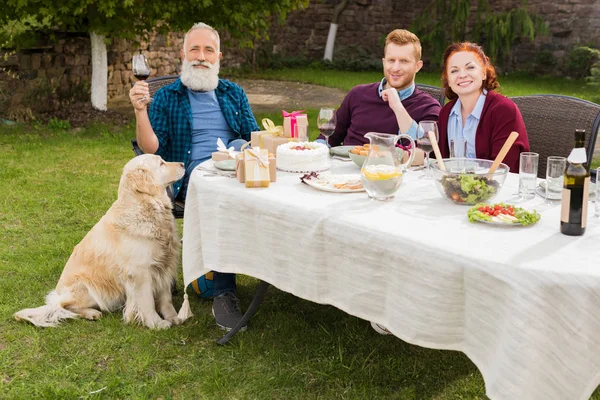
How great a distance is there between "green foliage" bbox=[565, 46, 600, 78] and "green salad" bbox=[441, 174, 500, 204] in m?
15.2

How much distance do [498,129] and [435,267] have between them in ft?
4.96

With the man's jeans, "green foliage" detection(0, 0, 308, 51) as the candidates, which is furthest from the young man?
"green foliage" detection(0, 0, 308, 51)

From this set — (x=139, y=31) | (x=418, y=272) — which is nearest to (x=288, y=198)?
(x=418, y=272)

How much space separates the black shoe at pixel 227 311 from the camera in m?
3.84

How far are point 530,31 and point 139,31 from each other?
10.0 metres

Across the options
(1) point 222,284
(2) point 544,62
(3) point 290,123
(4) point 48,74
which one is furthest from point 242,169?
(2) point 544,62

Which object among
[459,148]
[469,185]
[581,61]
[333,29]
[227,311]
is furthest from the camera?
[333,29]

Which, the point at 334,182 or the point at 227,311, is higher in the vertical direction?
the point at 334,182

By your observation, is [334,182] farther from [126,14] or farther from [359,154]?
[126,14]

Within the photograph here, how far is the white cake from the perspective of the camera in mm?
3367

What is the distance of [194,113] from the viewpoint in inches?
180

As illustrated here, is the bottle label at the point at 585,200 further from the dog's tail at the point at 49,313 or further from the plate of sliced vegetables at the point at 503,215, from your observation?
the dog's tail at the point at 49,313

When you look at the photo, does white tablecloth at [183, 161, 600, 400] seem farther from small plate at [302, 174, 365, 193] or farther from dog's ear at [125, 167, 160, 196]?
dog's ear at [125, 167, 160, 196]

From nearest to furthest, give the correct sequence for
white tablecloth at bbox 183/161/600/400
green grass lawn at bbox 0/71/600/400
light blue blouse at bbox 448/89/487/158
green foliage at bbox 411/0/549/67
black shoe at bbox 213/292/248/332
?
white tablecloth at bbox 183/161/600/400, green grass lawn at bbox 0/71/600/400, light blue blouse at bbox 448/89/487/158, black shoe at bbox 213/292/248/332, green foliage at bbox 411/0/549/67
